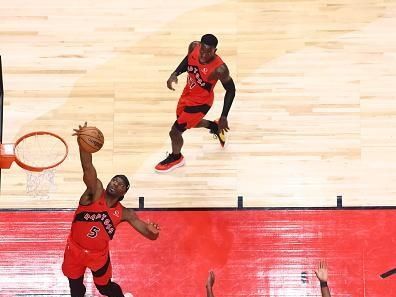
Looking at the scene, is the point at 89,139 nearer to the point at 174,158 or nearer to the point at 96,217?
the point at 96,217

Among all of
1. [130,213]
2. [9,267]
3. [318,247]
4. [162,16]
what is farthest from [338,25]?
[9,267]

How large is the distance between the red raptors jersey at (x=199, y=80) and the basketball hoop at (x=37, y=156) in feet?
4.42

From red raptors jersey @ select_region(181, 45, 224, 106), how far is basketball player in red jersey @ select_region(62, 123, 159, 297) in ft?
4.53

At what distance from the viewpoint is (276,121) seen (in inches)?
338

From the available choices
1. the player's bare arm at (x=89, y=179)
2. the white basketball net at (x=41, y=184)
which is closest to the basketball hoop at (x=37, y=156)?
the white basketball net at (x=41, y=184)

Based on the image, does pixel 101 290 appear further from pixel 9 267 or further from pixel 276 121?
pixel 276 121

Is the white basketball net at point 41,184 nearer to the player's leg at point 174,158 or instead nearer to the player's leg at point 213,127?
the player's leg at point 174,158

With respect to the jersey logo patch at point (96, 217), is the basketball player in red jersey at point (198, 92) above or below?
above

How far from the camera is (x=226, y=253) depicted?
791cm

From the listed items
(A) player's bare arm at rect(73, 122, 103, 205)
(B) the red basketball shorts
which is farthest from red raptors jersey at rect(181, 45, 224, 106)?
(B) the red basketball shorts

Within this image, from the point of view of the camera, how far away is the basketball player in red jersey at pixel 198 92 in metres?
7.43

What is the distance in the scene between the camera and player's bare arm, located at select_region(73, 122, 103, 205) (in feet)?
21.3

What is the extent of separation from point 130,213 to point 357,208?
2.58 meters

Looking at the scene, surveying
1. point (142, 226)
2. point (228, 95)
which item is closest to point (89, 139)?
point (142, 226)
